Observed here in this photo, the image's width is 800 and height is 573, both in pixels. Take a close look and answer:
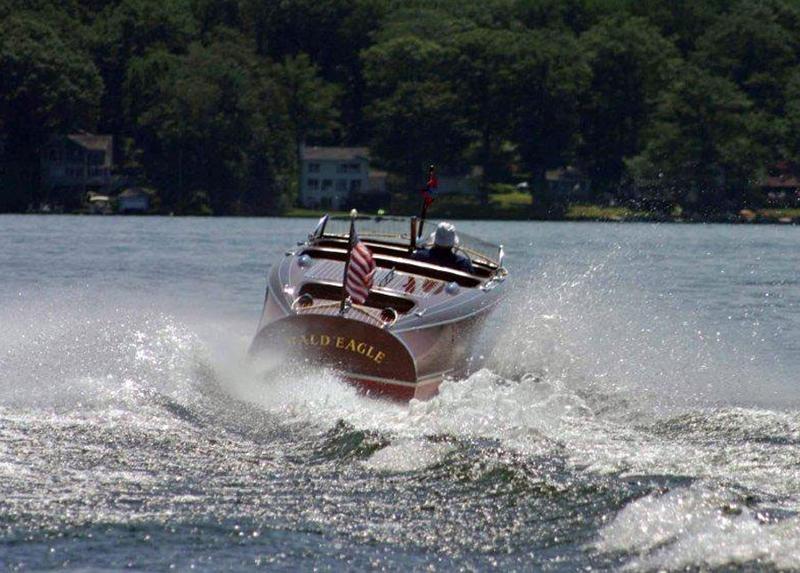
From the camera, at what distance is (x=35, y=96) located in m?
108

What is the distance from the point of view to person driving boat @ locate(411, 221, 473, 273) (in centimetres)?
2277

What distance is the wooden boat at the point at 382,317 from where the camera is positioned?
19.2m

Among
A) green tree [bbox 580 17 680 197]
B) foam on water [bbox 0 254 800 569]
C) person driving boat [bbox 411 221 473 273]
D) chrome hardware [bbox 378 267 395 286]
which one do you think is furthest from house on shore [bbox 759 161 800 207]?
chrome hardware [bbox 378 267 395 286]

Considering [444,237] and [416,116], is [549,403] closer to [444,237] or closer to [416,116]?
[444,237]

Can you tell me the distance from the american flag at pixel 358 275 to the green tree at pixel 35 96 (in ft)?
287

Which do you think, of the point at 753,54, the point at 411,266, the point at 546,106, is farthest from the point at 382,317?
the point at 753,54

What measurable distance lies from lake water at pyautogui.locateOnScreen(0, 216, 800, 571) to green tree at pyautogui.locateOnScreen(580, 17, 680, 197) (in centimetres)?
7903

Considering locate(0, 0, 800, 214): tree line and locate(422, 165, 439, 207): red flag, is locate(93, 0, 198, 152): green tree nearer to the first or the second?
locate(0, 0, 800, 214): tree line

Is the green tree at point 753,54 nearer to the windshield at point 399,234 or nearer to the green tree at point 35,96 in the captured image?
the green tree at point 35,96

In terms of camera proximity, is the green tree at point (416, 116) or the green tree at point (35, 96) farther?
the green tree at point (416, 116)

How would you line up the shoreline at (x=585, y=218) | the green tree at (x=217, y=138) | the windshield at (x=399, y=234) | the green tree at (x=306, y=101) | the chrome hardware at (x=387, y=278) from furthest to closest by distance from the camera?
1. the green tree at (x=306, y=101)
2. the green tree at (x=217, y=138)
3. the shoreline at (x=585, y=218)
4. the windshield at (x=399, y=234)
5. the chrome hardware at (x=387, y=278)

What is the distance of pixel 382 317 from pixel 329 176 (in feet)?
317

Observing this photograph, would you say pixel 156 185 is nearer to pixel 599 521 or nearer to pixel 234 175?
pixel 234 175

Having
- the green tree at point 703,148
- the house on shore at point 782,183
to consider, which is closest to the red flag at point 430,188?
the green tree at point 703,148
